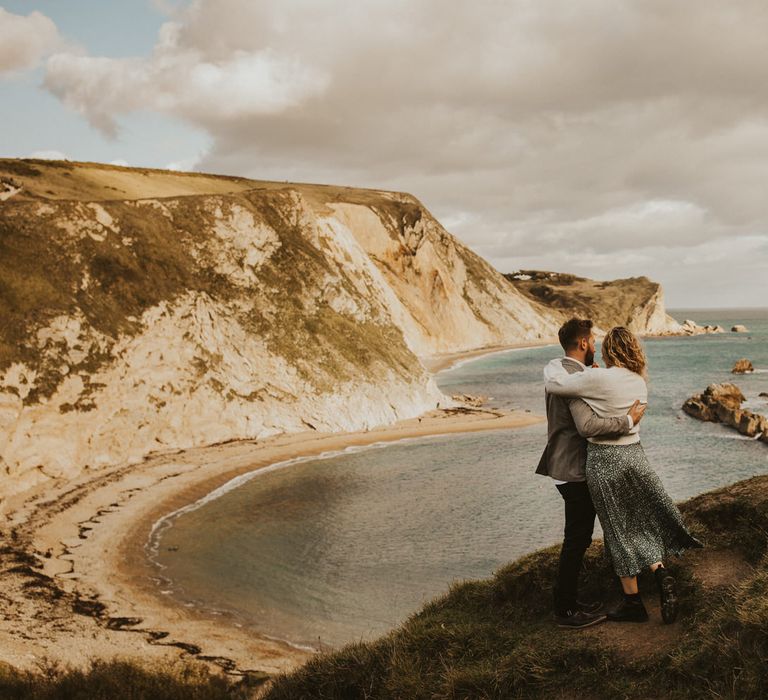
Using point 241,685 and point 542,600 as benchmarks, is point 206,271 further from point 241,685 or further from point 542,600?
point 542,600

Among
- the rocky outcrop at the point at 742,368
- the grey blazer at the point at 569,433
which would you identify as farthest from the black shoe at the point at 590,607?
the rocky outcrop at the point at 742,368

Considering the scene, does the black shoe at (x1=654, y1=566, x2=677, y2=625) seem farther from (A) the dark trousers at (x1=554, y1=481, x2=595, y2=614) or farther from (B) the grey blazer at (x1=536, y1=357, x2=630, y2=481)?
(B) the grey blazer at (x1=536, y1=357, x2=630, y2=481)

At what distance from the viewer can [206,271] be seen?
1752 inches

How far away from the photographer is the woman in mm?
6418

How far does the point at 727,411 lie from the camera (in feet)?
147

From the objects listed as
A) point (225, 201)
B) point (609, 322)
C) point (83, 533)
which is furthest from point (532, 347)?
point (83, 533)

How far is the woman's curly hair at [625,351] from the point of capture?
6469mm

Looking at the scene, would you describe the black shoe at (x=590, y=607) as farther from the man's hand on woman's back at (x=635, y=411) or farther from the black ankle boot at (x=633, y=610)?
the man's hand on woman's back at (x=635, y=411)

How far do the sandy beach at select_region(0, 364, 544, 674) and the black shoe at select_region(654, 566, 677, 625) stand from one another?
9.42m

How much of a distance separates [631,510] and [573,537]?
699mm

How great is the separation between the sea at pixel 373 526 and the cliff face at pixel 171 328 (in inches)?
254

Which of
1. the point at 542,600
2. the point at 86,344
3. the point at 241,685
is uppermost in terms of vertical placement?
the point at 86,344

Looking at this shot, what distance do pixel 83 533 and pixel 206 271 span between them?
80.7 ft

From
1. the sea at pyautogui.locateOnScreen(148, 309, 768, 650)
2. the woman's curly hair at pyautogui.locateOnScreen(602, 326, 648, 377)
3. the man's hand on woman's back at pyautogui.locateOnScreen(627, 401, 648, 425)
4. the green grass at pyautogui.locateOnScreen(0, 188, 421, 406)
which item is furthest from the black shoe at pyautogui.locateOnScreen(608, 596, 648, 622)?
the green grass at pyautogui.locateOnScreen(0, 188, 421, 406)
